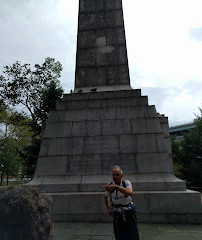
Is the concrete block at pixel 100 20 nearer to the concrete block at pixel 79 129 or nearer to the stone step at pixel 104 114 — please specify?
the stone step at pixel 104 114

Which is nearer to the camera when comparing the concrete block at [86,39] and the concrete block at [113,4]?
the concrete block at [86,39]

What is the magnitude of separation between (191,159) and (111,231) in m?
20.1

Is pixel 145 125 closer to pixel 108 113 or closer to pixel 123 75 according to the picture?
pixel 108 113

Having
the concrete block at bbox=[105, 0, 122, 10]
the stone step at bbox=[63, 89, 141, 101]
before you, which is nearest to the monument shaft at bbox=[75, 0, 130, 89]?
the concrete block at bbox=[105, 0, 122, 10]

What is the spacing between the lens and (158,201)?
6.45m

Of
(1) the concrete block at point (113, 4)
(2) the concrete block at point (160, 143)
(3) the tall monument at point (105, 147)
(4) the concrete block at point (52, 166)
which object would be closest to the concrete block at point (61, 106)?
(3) the tall monument at point (105, 147)

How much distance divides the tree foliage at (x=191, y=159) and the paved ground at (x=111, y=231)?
1737 cm

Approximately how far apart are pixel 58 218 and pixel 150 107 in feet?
18.4

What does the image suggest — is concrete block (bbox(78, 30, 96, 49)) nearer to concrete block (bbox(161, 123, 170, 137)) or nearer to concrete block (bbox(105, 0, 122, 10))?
concrete block (bbox(105, 0, 122, 10))

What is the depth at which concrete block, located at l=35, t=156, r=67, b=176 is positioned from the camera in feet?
25.8

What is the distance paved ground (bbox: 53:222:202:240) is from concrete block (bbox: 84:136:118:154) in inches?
106

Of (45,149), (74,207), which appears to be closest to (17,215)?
(74,207)

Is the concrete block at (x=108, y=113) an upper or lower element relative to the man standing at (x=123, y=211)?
upper

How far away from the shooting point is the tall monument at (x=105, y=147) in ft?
21.3
